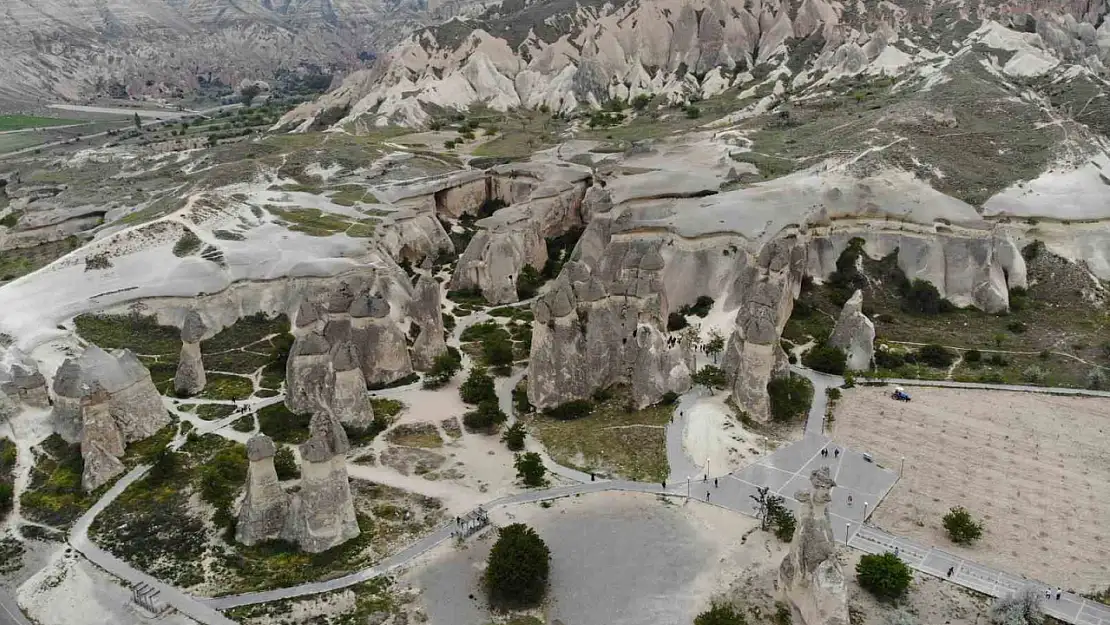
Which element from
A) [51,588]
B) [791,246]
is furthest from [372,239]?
[51,588]

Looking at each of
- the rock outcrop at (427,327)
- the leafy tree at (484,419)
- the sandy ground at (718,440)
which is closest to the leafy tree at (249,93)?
the rock outcrop at (427,327)

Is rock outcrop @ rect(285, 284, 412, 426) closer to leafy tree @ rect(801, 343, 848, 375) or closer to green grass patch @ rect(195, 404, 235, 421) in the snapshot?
green grass patch @ rect(195, 404, 235, 421)

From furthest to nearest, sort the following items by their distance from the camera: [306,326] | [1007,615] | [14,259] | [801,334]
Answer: [14,259] < [801,334] < [306,326] < [1007,615]

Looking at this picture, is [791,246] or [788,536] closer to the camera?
[788,536]

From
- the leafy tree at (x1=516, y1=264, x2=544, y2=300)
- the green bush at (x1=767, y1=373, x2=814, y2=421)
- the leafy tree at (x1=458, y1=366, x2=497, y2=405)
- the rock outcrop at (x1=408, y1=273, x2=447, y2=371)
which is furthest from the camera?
the leafy tree at (x1=516, y1=264, x2=544, y2=300)

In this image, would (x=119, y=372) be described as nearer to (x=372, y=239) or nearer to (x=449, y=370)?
(x=449, y=370)

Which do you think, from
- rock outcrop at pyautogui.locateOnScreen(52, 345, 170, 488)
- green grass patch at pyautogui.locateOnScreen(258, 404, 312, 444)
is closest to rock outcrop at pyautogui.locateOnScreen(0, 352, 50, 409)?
rock outcrop at pyautogui.locateOnScreen(52, 345, 170, 488)
